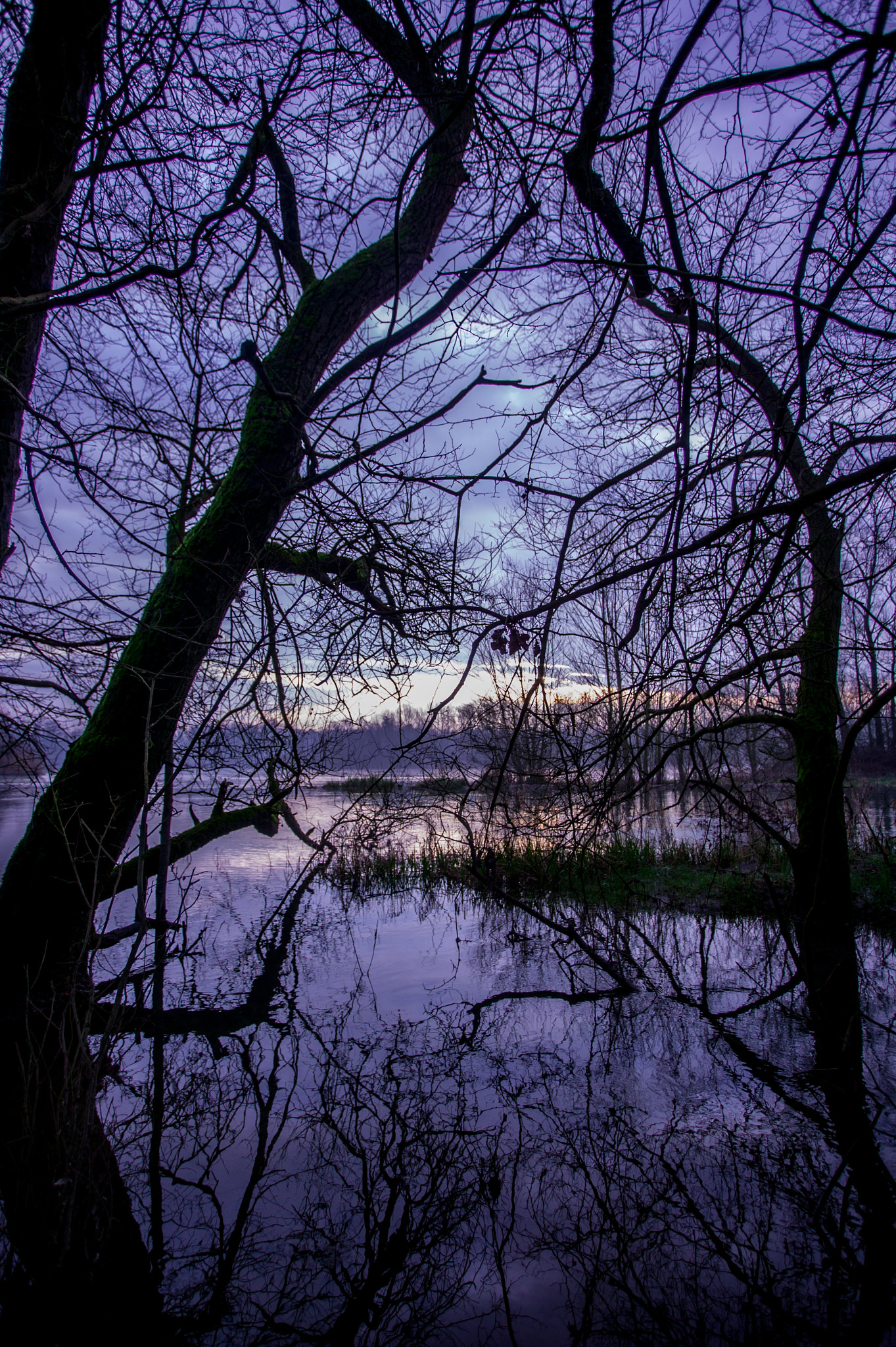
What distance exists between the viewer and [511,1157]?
2738 millimetres

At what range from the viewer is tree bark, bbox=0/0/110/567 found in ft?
7.70

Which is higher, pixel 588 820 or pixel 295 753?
pixel 295 753

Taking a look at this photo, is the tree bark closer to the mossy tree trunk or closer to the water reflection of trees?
the mossy tree trunk

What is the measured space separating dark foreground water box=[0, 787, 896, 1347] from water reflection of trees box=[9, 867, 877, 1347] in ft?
0.04

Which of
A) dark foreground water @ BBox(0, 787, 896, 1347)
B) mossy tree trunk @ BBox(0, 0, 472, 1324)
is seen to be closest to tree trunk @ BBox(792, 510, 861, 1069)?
dark foreground water @ BBox(0, 787, 896, 1347)

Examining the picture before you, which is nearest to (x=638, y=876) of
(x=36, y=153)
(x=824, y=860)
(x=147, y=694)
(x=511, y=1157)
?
(x=824, y=860)

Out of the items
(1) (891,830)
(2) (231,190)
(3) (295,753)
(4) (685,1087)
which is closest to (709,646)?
(3) (295,753)

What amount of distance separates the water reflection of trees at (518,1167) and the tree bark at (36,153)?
2373 mm

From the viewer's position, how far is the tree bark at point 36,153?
2.35m

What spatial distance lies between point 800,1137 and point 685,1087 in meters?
0.55

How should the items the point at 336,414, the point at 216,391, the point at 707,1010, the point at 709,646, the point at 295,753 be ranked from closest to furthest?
1. the point at 709,646
2. the point at 336,414
3. the point at 295,753
4. the point at 216,391
5. the point at 707,1010

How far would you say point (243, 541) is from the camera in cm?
342

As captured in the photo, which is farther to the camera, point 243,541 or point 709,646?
point 243,541

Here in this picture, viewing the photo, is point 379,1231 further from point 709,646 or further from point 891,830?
point 891,830
